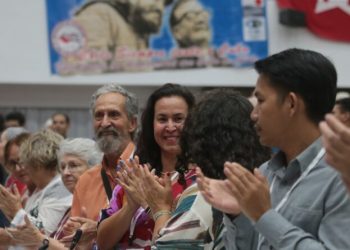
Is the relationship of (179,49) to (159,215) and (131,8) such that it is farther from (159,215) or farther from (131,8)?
(159,215)

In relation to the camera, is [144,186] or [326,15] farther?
[326,15]

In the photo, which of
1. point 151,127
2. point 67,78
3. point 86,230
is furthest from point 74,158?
point 67,78

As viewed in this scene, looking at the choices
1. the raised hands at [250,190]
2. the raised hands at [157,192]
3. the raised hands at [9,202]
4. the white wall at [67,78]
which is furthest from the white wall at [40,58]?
the raised hands at [250,190]

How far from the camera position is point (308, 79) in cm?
258

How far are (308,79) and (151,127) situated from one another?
1.41 m

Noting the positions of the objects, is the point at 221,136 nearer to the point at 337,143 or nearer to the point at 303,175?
the point at 303,175

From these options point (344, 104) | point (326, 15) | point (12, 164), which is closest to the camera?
point (344, 104)

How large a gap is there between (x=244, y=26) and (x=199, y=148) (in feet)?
29.5

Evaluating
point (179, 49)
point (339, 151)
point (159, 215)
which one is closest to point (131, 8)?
point (179, 49)

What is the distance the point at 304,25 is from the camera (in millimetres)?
12086

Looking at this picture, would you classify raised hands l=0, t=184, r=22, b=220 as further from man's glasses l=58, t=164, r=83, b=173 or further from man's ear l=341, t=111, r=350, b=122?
man's ear l=341, t=111, r=350, b=122

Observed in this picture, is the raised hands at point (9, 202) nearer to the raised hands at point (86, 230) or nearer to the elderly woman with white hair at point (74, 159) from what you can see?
the elderly woman with white hair at point (74, 159)

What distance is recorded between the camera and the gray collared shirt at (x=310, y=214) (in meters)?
2.40

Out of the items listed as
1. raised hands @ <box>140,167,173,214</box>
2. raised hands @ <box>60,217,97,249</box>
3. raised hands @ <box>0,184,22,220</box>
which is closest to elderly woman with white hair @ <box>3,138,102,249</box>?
raised hands @ <box>0,184,22,220</box>
